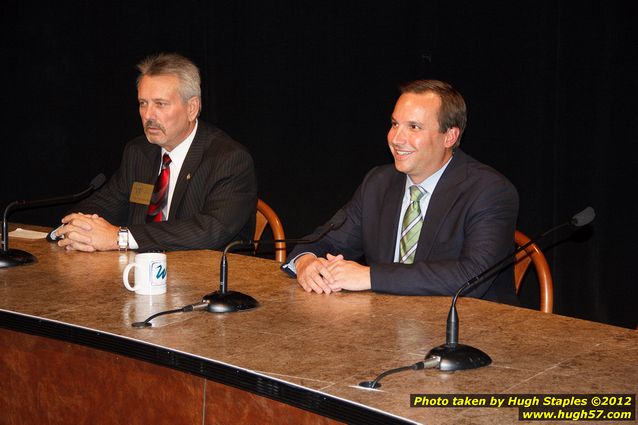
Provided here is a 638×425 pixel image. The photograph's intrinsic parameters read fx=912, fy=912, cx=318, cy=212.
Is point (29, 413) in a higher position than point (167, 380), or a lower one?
lower

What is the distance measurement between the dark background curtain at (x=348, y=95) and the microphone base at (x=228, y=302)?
75.5 inches

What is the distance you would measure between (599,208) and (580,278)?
351mm

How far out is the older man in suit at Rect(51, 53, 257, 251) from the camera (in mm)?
3750

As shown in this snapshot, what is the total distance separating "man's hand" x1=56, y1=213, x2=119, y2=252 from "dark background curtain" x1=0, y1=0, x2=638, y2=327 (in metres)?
1.69

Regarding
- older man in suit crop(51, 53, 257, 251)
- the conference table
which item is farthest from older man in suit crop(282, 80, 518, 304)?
older man in suit crop(51, 53, 257, 251)

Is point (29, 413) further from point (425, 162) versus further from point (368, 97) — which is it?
point (368, 97)

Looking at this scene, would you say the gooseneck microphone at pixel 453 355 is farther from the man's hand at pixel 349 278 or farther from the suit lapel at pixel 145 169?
the suit lapel at pixel 145 169

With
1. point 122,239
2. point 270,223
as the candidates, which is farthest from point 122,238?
point 270,223

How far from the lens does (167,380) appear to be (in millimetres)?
2432

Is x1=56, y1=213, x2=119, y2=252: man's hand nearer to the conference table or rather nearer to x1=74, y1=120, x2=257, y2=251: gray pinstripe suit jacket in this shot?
x1=74, y1=120, x2=257, y2=251: gray pinstripe suit jacket

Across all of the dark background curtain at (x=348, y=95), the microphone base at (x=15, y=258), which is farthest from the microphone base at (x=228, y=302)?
the dark background curtain at (x=348, y=95)

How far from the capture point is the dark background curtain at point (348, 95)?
3.96 metres

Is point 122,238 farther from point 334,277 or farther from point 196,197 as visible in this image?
point 334,277

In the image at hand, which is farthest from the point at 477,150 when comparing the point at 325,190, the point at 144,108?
the point at 144,108
